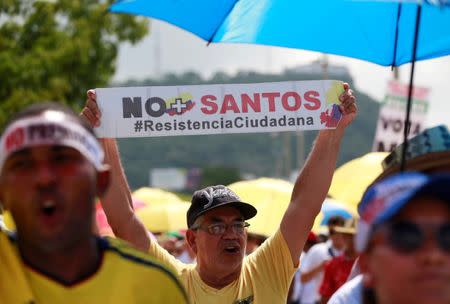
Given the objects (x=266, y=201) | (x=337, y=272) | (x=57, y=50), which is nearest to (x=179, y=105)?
(x=337, y=272)

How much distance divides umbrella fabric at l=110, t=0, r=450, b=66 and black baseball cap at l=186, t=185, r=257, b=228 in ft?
2.69

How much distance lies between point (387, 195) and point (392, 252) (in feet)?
0.52

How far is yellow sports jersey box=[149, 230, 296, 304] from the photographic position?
18.9ft

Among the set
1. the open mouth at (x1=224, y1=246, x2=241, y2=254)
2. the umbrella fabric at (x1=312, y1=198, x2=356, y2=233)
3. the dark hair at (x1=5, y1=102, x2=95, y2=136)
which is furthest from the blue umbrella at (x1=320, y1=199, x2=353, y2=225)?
the dark hair at (x1=5, y1=102, x2=95, y2=136)

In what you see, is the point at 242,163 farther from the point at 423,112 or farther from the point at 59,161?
the point at 59,161

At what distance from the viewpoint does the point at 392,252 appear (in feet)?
9.42

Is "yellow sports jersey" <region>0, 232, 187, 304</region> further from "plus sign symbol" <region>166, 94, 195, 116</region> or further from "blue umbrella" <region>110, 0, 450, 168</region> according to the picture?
"blue umbrella" <region>110, 0, 450, 168</region>

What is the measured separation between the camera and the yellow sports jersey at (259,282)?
5.75 meters

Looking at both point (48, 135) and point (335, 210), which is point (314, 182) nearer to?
point (48, 135)

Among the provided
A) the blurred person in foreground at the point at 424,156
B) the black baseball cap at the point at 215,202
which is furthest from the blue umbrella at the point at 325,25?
the blurred person in foreground at the point at 424,156

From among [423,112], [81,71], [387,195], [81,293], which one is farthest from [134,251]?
[81,71]

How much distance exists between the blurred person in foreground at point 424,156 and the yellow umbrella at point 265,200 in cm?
685

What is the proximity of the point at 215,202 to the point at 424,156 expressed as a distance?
7.87 ft

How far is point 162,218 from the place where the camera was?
13734 millimetres
